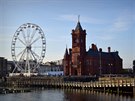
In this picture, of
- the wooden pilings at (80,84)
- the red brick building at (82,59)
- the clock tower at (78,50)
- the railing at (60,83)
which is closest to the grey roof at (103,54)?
the red brick building at (82,59)

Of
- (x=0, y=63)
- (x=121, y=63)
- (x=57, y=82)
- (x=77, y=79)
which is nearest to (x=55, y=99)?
(x=57, y=82)

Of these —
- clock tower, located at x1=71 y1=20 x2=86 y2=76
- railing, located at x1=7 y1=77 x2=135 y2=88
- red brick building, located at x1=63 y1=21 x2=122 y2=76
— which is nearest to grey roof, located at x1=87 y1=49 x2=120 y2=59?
red brick building, located at x1=63 y1=21 x2=122 y2=76

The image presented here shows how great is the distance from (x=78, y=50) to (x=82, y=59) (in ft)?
10.7

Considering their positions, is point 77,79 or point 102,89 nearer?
point 102,89

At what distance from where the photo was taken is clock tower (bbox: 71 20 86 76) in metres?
115

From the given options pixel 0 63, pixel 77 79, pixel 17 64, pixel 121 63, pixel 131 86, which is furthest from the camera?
pixel 0 63

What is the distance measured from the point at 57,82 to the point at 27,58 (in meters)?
14.6

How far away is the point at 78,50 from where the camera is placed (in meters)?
116

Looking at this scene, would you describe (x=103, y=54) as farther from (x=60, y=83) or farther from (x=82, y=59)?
(x=60, y=83)

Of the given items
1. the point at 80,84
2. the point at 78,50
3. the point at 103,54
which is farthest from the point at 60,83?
the point at 103,54

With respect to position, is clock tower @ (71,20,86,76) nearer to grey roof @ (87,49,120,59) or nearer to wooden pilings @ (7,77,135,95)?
grey roof @ (87,49,120,59)

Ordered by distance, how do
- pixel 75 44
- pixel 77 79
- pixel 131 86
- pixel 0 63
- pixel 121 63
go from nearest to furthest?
pixel 131 86 < pixel 77 79 < pixel 75 44 < pixel 121 63 < pixel 0 63

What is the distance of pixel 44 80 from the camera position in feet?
318

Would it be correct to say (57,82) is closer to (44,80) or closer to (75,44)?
(44,80)
